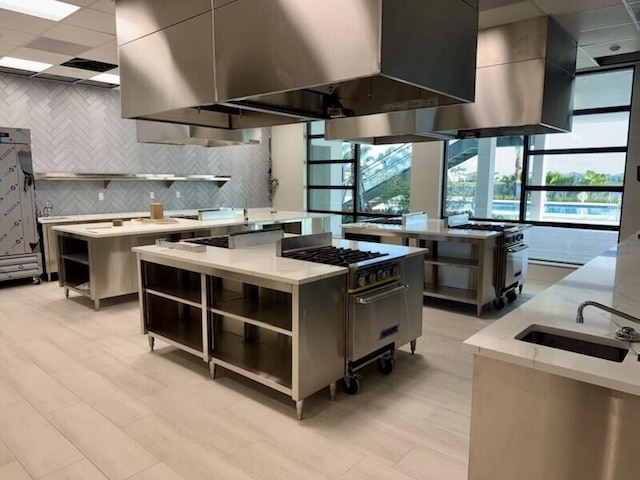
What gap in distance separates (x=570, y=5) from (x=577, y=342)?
2883 millimetres

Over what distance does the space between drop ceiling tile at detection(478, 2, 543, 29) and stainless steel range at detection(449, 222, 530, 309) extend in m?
2.13

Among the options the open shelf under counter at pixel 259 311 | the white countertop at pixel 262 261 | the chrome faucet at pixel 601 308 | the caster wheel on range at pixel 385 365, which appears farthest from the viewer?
the caster wheel on range at pixel 385 365

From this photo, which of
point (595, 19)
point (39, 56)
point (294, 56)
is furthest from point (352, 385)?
point (39, 56)

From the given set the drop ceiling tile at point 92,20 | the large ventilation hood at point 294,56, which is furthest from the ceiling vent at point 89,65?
the large ventilation hood at point 294,56

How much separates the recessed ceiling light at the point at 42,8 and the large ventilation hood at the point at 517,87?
3030 millimetres

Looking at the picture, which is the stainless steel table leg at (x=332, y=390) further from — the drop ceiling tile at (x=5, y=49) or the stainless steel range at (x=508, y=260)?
the drop ceiling tile at (x=5, y=49)

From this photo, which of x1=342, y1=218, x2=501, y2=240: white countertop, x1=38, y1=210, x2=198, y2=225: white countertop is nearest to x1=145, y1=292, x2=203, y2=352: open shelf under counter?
x1=342, y1=218, x2=501, y2=240: white countertop

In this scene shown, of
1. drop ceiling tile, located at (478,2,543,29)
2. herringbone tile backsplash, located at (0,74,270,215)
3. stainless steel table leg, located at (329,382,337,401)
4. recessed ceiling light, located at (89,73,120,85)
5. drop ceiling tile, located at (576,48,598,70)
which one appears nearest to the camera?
stainless steel table leg, located at (329,382,337,401)

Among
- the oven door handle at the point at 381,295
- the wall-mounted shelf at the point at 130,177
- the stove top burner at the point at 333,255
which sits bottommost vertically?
the oven door handle at the point at 381,295

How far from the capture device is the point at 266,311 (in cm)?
293

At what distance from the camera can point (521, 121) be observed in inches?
136

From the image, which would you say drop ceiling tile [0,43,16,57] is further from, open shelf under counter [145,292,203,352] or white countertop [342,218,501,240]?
white countertop [342,218,501,240]

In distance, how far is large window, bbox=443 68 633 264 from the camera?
5586mm

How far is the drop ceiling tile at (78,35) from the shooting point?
4301 millimetres
